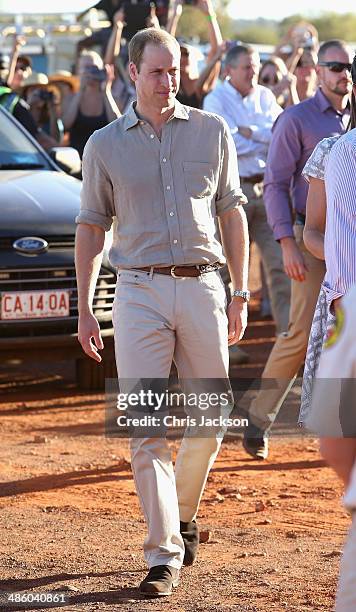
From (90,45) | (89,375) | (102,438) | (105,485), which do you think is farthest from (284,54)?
(105,485)

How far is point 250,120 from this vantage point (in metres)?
10.4

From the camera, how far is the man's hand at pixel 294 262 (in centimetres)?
728

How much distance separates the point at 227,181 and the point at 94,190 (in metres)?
0.56

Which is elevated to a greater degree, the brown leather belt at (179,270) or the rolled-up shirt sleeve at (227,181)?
the rolled-up shirt sleeve at (227,181)

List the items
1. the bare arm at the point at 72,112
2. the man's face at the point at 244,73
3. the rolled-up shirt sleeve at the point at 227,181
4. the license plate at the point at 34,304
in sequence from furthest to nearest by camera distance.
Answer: the bare arm at the point at 72,112
the man's face at the point at 244,73
the license plate at the point at 34,304
the rolled-up shirt sleeve at the point at 227,181

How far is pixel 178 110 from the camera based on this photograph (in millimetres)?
5715

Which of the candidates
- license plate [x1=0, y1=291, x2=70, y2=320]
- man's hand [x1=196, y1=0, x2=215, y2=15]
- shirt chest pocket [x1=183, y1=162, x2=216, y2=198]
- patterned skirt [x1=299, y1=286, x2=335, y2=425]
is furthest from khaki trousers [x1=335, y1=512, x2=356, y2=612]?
man's hand [x1=196, y1=0, x2=215, y2=15]

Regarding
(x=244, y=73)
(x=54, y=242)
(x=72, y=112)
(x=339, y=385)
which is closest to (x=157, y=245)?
(x=339, y=385)

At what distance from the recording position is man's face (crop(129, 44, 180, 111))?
5.57 m

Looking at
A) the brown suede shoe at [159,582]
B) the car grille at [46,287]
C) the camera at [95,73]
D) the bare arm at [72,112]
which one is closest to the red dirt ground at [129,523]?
the brown suede shoe at [159,582]

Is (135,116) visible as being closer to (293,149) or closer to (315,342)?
(315,342)

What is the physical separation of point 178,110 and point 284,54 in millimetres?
12334

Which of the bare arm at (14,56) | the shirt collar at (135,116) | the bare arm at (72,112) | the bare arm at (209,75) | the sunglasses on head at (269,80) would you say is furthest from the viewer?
the bare arm at (14,56)

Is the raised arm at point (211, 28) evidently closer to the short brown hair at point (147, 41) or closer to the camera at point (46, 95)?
the camera at point (46, 95)
